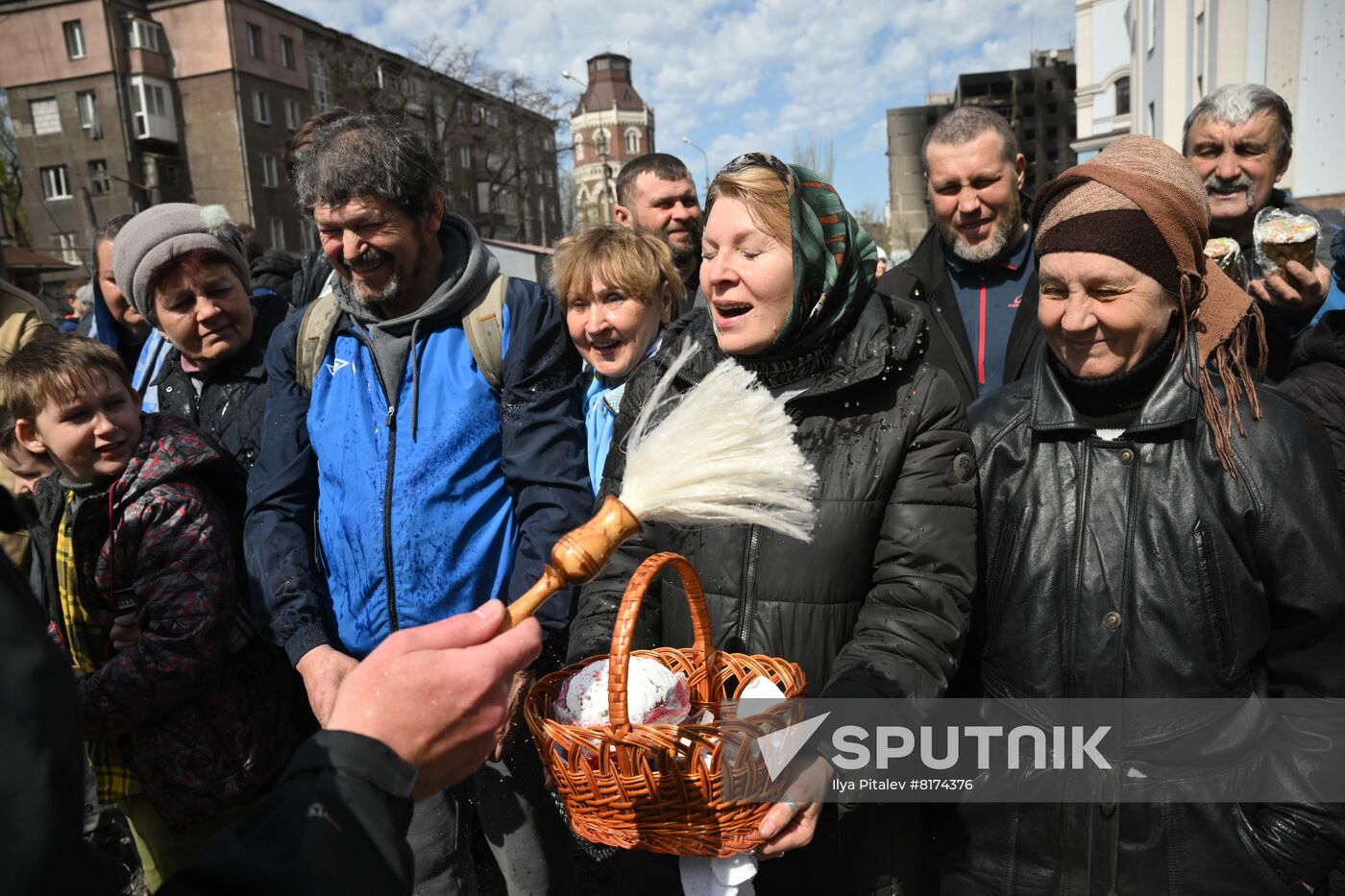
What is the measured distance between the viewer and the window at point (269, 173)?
134 ft

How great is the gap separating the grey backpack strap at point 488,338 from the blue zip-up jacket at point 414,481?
26 mm

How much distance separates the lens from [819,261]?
2102 millimetres

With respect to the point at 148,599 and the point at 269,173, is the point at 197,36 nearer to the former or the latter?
the point at 269,173

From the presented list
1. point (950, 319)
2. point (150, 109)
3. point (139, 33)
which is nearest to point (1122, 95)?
point (950, 319)

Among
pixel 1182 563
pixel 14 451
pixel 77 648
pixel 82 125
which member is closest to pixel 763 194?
pixel 1182 563

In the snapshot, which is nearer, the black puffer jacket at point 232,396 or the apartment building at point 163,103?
the black puffer jacket at point 232,396

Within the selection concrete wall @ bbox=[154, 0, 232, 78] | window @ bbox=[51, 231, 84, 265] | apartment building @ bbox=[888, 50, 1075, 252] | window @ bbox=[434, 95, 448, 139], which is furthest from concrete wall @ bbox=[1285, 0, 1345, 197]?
window @ bbox=[51, 231, 84, 265]

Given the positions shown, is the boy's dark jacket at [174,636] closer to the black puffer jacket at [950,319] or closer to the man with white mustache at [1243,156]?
the black puffer jacket at [950,319]

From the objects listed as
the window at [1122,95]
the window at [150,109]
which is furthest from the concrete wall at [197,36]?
the window at [1122,95]

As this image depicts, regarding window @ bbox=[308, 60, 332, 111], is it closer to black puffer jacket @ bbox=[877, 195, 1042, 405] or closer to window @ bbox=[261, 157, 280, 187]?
window @ bbox=[261, 157, 280, 187]

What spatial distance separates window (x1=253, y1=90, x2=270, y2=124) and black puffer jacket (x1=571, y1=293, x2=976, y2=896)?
4633 cm

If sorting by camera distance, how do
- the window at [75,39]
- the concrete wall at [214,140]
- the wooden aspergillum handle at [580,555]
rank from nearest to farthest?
the wooden aspergillum handle at [580,555]
the window at [75,39]
the concrete wall at [214,140]

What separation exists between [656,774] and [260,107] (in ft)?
156

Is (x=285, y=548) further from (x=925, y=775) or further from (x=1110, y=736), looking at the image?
(x=1110, y=736)
